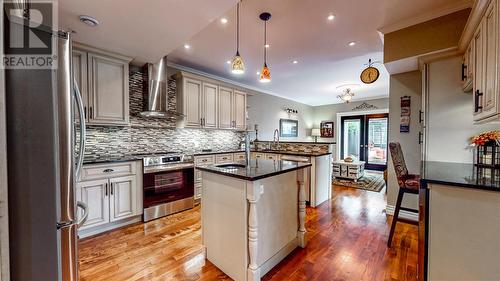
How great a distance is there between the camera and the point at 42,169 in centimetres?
89

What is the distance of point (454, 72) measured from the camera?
7.86 feet

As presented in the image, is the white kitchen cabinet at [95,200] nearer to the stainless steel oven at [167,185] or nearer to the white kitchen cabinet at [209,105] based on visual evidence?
the stainless steel oven at [167,185]

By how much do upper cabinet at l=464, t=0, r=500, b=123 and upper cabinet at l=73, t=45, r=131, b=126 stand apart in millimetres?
3927

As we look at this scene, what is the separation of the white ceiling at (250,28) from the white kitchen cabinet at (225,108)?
0.56m

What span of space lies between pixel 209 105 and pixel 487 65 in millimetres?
3746

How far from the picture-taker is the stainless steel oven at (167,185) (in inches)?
119

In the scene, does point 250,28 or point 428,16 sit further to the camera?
point 250,28

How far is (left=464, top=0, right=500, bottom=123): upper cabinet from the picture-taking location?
1.38 meters

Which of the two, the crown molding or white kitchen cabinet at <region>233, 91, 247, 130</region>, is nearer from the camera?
the crown molding

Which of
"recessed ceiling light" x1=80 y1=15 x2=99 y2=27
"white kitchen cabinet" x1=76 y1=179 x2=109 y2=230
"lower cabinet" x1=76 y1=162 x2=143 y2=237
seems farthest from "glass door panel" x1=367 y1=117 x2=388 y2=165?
"recessed ceiling light" x1=80 y1=15 x2=99 y2=27

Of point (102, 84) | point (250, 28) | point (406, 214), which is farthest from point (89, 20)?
point (406, 214)

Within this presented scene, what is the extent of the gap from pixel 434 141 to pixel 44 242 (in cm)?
364

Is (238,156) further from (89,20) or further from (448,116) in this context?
(448,116)

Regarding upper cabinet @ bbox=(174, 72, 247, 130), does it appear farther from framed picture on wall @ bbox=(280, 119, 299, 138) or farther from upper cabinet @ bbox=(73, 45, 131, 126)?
framed picture on wall @ bbox=(280, 119, 299, 138)
